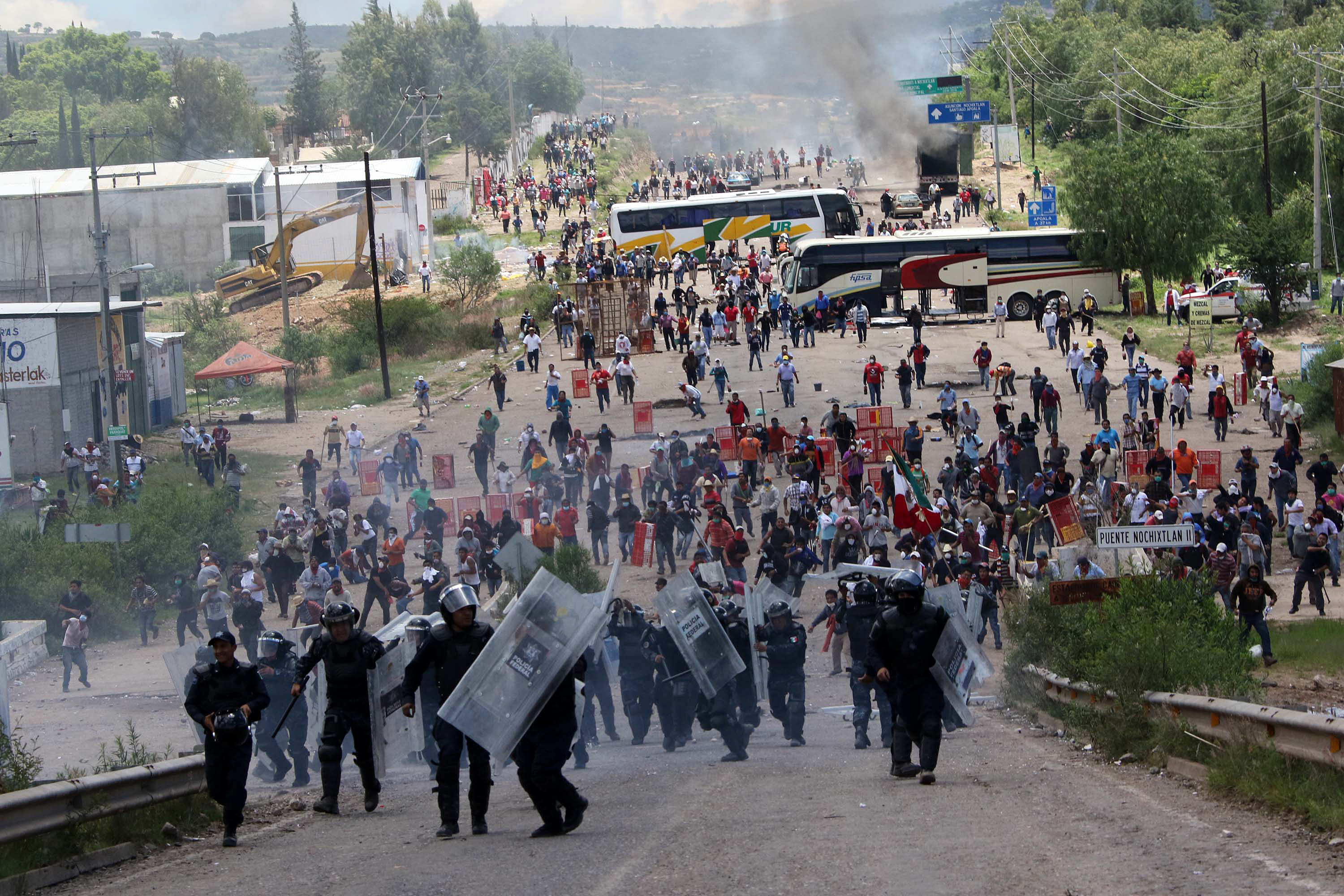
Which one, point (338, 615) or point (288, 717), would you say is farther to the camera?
point (288, 717)

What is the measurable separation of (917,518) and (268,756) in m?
11.7

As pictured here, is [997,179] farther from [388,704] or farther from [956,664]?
[388,704]

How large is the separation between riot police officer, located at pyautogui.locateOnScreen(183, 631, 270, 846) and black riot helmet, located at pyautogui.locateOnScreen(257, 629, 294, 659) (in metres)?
2.22

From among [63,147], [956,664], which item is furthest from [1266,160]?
[63,147]

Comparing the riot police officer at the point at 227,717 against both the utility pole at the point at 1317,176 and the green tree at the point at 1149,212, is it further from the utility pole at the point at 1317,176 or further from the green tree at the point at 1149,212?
the utility pole at the point at 1317,176

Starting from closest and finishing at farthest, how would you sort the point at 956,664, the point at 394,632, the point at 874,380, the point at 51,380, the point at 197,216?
the point at 956,664 → the point at 394,632 → the point at 874,380 → the point at 51,380 → the point at 197,216

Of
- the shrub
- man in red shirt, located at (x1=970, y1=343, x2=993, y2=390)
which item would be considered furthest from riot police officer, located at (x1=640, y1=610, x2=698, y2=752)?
man in red shirt, located at (x1=970, y1=343, x2=993, y2=390)

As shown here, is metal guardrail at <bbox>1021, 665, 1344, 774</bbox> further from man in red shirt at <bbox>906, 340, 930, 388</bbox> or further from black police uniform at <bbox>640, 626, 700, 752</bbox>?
man in red shirt at <bbox>906, 340, 930, 388</bbox>

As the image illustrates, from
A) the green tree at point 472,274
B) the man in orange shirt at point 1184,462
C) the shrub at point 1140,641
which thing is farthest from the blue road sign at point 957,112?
the shrub at point 1140,641

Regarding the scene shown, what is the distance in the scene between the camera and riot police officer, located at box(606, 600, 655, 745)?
1216cm

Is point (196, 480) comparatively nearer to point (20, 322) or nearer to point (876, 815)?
point (20, 322)

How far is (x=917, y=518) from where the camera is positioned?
20.5 metres

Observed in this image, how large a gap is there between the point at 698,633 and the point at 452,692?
3655 millimetres

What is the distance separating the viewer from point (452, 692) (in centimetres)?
750
